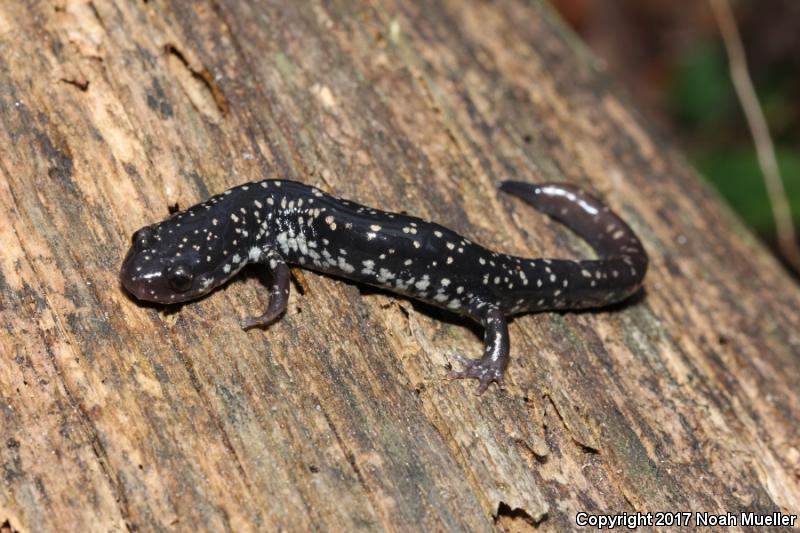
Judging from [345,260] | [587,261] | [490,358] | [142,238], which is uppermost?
[587,261]

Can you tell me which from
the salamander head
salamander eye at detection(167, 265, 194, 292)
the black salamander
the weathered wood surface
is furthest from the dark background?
salamander eye at detection(167, 265, 194, 292)

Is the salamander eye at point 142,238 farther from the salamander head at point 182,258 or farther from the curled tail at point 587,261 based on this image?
the curled tail at point 587,261

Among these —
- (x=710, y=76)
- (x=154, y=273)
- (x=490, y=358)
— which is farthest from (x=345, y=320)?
(x=710, y=76)

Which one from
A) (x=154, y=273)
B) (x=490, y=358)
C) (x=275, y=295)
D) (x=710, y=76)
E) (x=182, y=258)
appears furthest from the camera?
(x=710, y=76)

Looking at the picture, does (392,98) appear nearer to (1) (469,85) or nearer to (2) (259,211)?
(1) (469,85)

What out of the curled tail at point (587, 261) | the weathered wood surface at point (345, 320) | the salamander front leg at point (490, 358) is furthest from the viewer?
the curled tail at point (587, 261)

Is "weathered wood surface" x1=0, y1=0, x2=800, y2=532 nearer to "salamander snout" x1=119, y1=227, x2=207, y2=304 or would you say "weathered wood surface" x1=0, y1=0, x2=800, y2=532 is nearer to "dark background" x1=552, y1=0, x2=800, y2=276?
"salamander snout" x1=119, y1=227, x2=207, y2=304

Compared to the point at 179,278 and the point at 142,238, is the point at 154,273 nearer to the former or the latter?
the point at 179,278

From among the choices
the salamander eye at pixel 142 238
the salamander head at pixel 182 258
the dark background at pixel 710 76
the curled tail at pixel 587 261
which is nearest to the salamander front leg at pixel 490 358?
the curled tail at pixel 587 261
